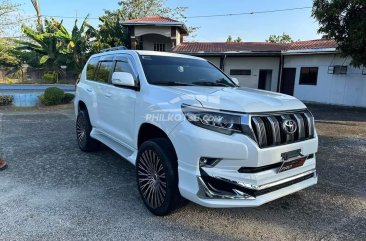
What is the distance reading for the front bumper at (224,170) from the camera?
278cm

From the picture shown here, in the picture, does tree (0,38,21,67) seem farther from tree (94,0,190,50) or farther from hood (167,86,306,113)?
hood (167,86,306,113)

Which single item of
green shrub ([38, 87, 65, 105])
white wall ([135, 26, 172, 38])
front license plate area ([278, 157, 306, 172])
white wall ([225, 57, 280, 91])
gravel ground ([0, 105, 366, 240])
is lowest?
gravel ground ([0, 105, 366, 240])

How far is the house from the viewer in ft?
51.8

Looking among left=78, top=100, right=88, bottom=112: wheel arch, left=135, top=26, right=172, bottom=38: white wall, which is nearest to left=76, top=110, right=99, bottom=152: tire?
left=78, top=100, right=88, bottom=112: wheel arch

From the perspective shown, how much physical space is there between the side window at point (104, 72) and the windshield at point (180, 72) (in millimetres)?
971

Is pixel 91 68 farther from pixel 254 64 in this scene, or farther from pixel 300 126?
pixel 254 64

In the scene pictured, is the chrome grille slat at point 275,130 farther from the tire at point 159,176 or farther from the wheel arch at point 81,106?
the wheel arch at point 81,106

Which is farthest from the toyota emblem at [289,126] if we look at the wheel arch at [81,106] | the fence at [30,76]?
the fence at [30,76]

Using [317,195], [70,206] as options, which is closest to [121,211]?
[70,206]

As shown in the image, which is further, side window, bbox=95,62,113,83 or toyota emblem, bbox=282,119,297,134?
side window, bbox=95,62,113,83

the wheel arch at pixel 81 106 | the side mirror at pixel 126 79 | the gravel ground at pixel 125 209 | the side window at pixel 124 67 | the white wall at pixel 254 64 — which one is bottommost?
the gravel ground at pixel 125 209

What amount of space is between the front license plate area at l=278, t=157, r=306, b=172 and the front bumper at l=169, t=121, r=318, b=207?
0.33ft

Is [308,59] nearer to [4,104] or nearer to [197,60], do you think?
[197,60]

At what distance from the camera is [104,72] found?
5105 mm
